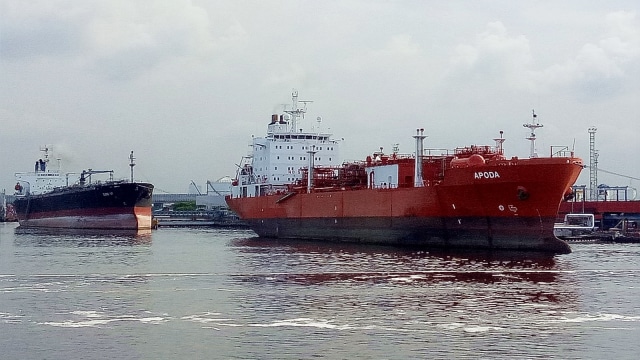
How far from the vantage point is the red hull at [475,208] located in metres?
29.5

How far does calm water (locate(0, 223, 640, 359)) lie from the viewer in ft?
46.8

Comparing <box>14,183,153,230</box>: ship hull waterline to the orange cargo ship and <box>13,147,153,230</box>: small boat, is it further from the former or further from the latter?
the orange cargo ship

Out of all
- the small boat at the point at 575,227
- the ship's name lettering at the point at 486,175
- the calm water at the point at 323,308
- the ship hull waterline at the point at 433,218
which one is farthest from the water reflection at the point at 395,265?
the small boat at the point at 575,227

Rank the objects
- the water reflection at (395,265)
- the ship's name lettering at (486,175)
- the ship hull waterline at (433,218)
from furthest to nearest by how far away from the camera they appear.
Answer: the ship hull waterline at (433,218) < the ship's name lettering at (486,175) < the water reflection at (395,265)

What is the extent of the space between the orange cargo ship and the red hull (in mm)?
35

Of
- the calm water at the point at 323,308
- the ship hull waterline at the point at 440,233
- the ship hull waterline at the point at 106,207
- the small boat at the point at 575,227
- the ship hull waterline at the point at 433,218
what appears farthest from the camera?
the ship hull waterline at the point at 106,207

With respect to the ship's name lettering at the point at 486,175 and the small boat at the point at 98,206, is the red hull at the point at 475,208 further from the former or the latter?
the small boat at the point at 98,206

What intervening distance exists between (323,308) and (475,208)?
14098mm

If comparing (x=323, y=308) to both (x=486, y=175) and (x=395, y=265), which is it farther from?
(x=486, y=175)

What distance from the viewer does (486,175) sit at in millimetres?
30250

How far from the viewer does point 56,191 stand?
2667 inches

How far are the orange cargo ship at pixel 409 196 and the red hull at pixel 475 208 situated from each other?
35 mm

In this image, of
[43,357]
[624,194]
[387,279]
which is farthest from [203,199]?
[43,357]

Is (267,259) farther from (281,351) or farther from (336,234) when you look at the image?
(281,351)
